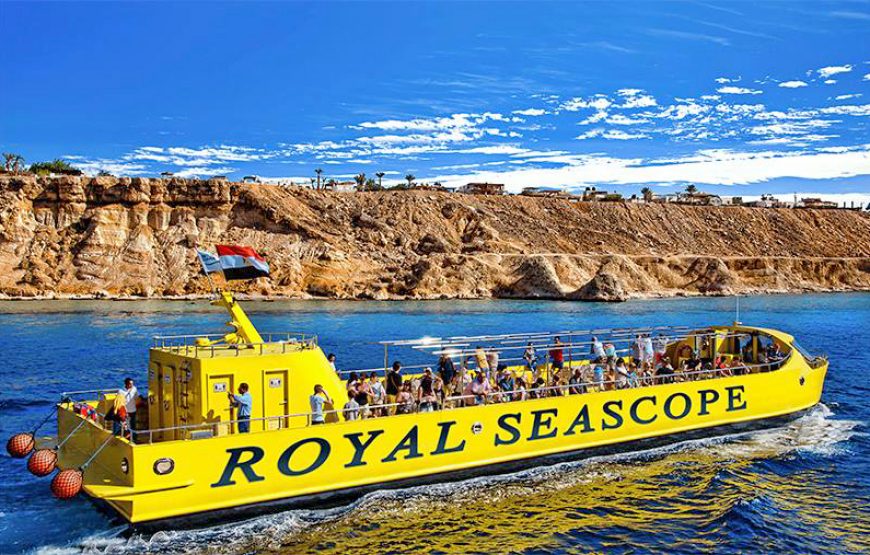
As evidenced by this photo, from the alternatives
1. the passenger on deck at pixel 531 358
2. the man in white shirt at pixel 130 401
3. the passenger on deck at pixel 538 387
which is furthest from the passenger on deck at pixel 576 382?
the man in white shirt at pixel 130 401

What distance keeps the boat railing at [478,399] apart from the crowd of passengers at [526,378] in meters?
0.02

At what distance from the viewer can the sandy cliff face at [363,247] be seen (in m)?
71.7

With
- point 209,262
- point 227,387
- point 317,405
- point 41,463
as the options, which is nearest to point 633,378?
point 317,405

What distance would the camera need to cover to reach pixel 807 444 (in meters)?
19.3

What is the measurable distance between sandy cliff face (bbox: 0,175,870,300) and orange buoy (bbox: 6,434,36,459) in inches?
2197

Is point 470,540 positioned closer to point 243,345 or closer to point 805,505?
point 243,345

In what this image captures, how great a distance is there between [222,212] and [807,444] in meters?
68.1

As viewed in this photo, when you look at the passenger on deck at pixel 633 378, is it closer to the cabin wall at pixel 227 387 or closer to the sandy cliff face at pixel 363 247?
the cabin wall at pixel 227 387

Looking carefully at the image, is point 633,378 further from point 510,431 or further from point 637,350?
point 510,431

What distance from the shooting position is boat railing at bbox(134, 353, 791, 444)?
43.7ft

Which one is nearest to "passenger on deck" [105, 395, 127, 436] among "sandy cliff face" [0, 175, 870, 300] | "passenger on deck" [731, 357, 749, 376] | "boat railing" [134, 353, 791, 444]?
"boat railing" [134, 353, 791, 444]

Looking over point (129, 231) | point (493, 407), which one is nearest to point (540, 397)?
point (493, 407)

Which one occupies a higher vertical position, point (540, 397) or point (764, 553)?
point (540, 397)

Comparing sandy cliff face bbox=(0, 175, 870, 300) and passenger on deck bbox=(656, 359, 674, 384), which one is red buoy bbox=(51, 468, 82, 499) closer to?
passenger on deck bbox=(656, 359, 674, 384)
